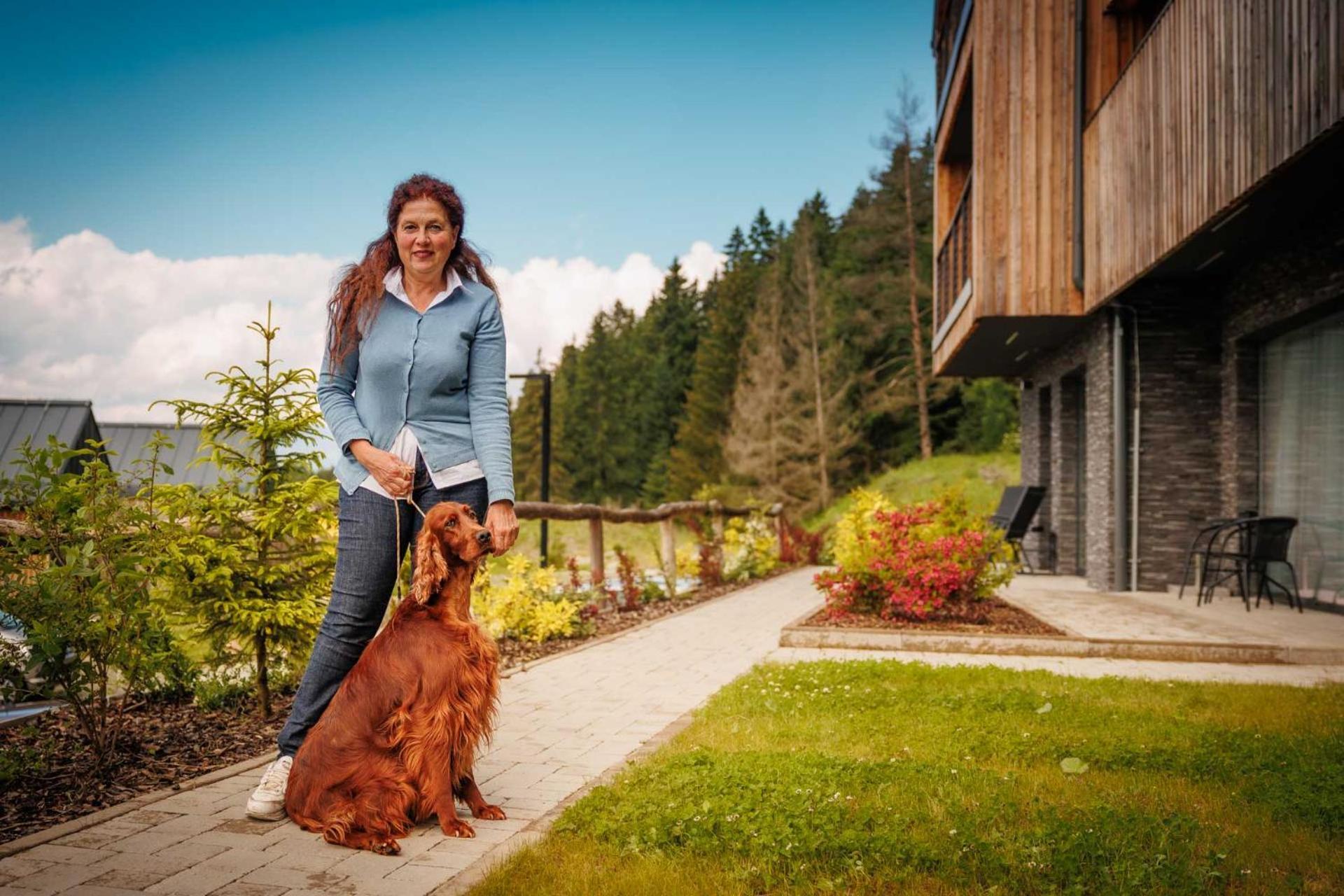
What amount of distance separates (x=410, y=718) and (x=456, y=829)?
0.41 m

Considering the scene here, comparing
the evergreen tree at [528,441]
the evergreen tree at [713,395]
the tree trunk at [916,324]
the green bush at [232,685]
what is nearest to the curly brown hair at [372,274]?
the green bush at [232,685]

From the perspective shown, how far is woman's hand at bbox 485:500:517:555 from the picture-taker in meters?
3.20

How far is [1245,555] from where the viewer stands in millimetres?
8211

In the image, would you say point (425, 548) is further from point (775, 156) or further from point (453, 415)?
point (775, 156)

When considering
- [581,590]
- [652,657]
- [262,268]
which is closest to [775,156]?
[262,268]

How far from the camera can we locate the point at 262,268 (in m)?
11.8

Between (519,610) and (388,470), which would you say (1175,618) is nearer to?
(519,610)

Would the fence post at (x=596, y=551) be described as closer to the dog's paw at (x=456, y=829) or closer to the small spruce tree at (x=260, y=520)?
the small spruce tree at (x=260, y=520)

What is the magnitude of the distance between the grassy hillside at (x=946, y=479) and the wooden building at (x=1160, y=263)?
11.8 m

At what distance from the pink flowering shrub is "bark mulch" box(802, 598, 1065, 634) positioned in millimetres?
56

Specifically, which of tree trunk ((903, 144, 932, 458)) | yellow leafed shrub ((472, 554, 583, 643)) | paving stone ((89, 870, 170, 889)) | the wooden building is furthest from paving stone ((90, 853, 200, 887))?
tree trunk ((903, 144, 932, 458))

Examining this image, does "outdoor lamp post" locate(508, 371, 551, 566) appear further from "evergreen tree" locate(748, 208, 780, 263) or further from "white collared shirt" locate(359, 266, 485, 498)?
"evergreen tree" locate(748, 208, 780, 263)

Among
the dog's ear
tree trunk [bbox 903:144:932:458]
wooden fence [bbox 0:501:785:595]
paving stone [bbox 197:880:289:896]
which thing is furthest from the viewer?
tree trunk [bbox 903:144:932:458]

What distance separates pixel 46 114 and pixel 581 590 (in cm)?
609
